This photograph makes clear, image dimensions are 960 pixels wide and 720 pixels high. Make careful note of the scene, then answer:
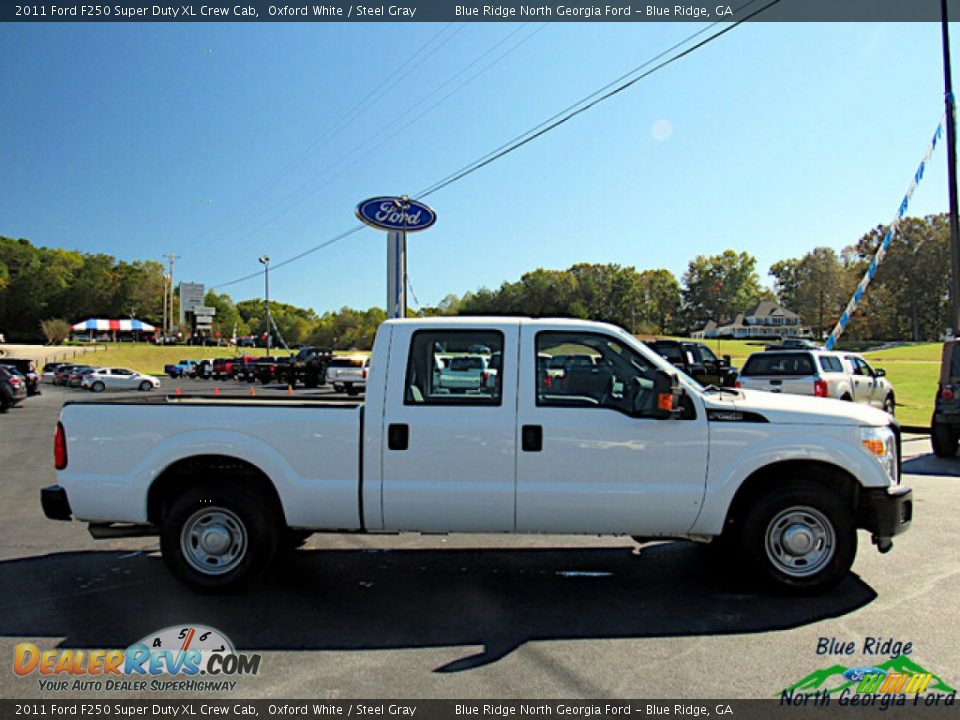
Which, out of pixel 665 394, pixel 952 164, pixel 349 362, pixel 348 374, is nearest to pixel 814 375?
pixel 952 164

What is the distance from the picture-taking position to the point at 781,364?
15047mm

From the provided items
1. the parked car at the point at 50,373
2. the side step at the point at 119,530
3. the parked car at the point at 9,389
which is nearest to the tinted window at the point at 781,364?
the side step at the point at 119,530

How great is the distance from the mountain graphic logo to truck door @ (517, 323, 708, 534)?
1.23 m

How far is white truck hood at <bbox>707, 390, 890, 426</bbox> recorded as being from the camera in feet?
15.5

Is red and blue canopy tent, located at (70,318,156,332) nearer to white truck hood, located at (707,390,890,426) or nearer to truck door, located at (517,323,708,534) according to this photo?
truck door, located at (517,323,708,534)

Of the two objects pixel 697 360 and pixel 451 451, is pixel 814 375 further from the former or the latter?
pixel 451 451

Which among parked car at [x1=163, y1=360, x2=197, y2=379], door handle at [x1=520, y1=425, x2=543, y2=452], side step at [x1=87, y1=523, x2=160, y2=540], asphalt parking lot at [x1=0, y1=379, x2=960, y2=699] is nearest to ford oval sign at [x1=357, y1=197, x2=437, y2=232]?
asphalt parking lot at [x1=0, y1=379, x2=960, y2=699]

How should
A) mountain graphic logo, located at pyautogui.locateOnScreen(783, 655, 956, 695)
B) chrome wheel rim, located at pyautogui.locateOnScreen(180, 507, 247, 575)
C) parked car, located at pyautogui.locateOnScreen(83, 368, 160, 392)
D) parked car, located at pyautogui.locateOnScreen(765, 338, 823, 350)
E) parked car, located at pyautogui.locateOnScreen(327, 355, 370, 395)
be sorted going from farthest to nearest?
1. parked car, located at pyautogui.locateOnScreen(83, 368, 160, 392)
2. parked car, located at pyautogui.locateOnScreen(327, 355, 370, 395)
3. parked car, located at pyautogui.locateOnScreen(765, 338, 823, 350)
4. chrome wheel rim, located at pyautogui.locateOnScreen(180, 507, 247, 575)
5. mountain graphic logo, located at pyautogui.locateOnScreen(783, 655, 956, 695)

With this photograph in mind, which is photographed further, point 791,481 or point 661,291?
point 661,291

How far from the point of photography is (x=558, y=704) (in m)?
3.39

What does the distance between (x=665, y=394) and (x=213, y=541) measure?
331 cm

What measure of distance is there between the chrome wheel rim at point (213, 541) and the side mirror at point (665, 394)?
3.00m

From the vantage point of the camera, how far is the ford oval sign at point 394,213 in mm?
26922

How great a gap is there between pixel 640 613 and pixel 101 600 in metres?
3.72
